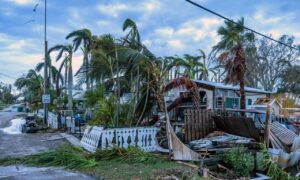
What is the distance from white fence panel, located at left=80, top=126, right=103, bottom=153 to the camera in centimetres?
830

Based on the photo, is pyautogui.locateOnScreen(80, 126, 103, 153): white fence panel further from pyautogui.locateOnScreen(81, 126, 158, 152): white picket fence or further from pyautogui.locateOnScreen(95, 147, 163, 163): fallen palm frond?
pyautogui.locateOnScreen(95, 147, 163, 163): fallen palm frond

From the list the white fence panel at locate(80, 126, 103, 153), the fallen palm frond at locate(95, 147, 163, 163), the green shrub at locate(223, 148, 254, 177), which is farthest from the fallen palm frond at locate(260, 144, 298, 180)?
the white fence panel at locate(80, 126, 103, 153)

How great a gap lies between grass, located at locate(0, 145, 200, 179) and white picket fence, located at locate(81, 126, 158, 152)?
2.23 ft

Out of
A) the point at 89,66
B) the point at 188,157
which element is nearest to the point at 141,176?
the point at 188,157

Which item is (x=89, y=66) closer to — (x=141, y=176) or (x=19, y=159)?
(x=19, y=159)

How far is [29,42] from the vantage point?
25.2 metres

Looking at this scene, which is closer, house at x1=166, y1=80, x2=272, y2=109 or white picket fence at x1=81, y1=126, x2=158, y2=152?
white picket fence at x1=81, y1=126, x2=158, y2=152

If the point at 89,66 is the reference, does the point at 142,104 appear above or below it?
below

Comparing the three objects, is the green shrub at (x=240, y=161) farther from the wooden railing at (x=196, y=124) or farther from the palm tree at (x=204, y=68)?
the palm tree at (x=204, y=68)

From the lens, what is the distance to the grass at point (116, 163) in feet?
19.7

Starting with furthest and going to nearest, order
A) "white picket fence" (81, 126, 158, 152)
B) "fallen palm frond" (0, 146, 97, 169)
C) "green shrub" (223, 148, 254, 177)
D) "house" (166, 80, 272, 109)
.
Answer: "house" (166, 80, 272, 109) → "white picket fence" (81, 126, 158, 152) → "green shrub" (223, 148, 254, 177) → "fallen palm frond" (0, 146, 97, 169)

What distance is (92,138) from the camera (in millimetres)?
8680

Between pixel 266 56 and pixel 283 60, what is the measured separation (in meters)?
2.14

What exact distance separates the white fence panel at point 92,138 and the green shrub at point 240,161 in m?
3.72
